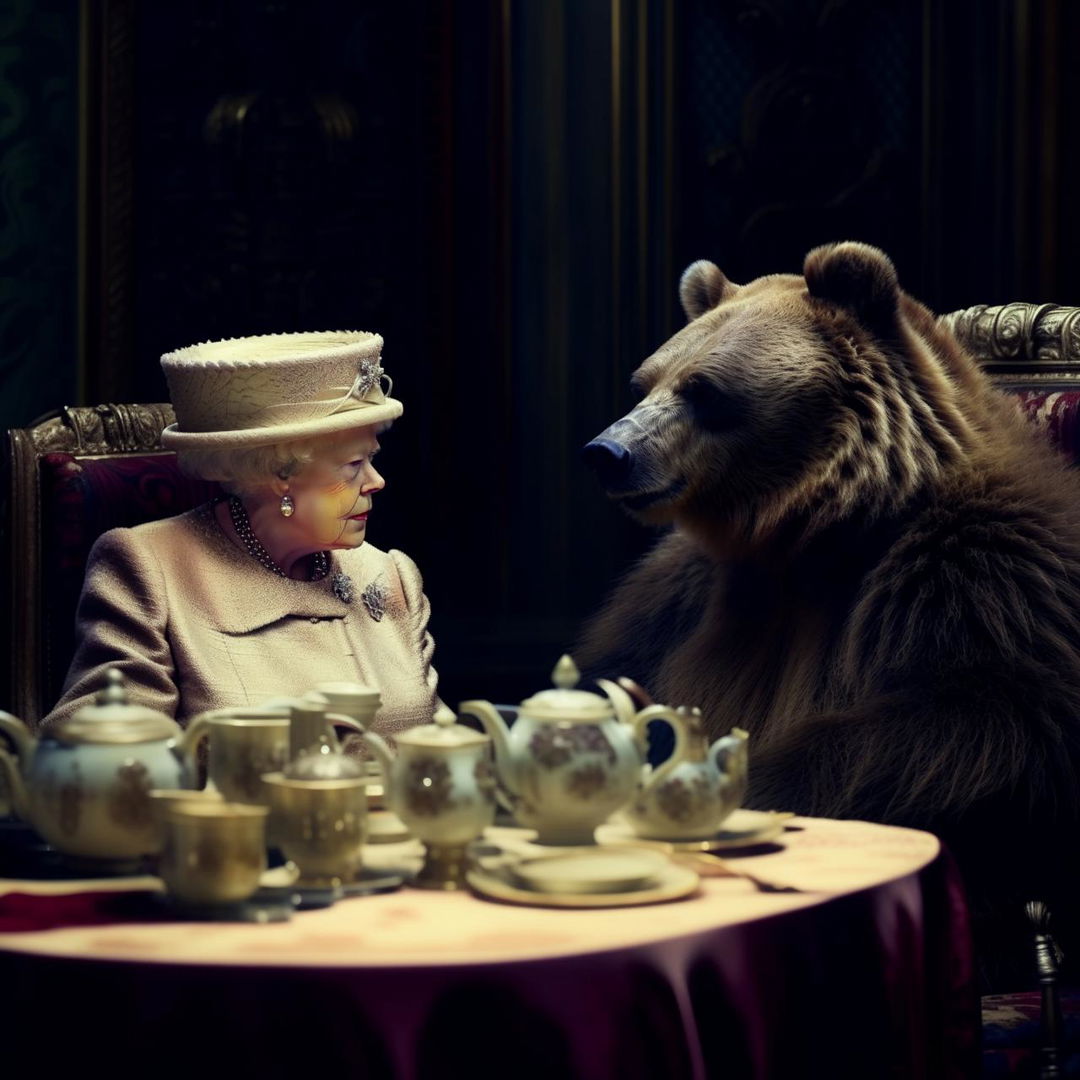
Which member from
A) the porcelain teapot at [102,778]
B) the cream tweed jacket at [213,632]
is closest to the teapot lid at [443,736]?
the porcelain teapot at [102,778]

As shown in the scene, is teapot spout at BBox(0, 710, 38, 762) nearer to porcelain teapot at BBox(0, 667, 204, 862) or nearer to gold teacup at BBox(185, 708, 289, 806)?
porcelain teapot at BBox(0, 667, 204, 862)

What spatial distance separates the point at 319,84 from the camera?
4.30 m

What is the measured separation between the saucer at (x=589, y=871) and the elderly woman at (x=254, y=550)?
0.88 metres

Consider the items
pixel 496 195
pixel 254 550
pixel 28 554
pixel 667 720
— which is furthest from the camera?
pixel 496 195

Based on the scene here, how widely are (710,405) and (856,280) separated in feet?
0.95

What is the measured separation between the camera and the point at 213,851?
1685 mm

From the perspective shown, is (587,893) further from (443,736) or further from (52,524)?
(52,524)

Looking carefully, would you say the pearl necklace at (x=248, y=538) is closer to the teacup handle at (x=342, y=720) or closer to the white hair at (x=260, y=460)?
the white hair at (x=260, y=460)

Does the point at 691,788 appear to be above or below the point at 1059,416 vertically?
below

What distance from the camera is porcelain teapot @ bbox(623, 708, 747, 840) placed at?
193cm

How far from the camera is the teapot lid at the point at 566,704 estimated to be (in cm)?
184

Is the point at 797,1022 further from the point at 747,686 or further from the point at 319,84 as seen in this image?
the point at 319,84

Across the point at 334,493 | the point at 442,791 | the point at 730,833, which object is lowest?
the point at 730,833

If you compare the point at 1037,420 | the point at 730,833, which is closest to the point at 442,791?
the point at 730,833
